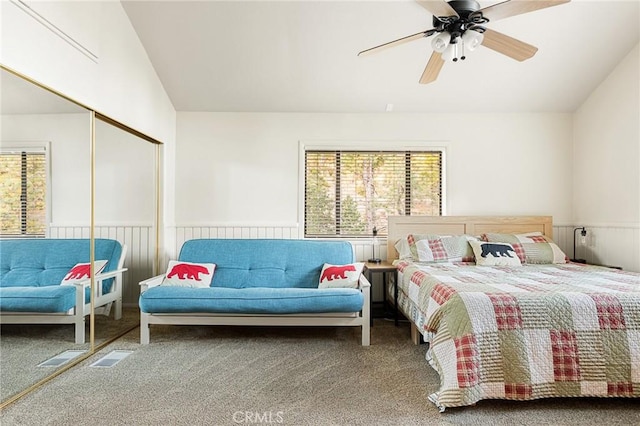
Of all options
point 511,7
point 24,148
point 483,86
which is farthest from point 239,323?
point 483,86

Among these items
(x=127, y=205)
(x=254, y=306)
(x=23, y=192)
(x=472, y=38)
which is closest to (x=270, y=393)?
(x=254, y=306)

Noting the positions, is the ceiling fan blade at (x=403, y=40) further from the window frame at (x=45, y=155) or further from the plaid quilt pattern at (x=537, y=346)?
the window frame at (x=45, y=155)

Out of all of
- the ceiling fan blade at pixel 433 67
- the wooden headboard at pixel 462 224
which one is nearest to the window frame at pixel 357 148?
the wooden headboard at pixel 462 224

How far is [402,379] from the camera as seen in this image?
7.84 feet

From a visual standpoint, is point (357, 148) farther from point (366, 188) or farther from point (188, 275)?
point (188, 275)

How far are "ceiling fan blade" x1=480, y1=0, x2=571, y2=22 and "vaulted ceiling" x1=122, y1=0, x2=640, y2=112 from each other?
1075mm

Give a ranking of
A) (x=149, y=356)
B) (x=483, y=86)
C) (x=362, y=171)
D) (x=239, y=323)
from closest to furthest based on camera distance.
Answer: (x=149, y=356)
(x=239, y=323)
(x=483, y=86)
(x=362, y=171)

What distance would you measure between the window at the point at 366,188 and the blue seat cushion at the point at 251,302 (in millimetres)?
1459

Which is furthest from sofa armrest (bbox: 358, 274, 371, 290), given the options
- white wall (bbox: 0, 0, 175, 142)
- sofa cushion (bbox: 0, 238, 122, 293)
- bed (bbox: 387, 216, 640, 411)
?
white wall (bbox: 0, 0, 175, 142)

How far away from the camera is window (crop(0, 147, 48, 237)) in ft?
6.66

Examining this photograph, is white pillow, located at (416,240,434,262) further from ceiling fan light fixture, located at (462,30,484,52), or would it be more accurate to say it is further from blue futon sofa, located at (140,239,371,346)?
ceiling fan light fixture, located at (462,30,484,52)

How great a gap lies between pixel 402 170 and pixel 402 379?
8.36 ft

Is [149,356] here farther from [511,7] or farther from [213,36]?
[511,7]

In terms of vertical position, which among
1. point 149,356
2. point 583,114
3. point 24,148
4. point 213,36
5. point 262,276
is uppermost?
point 213,36
